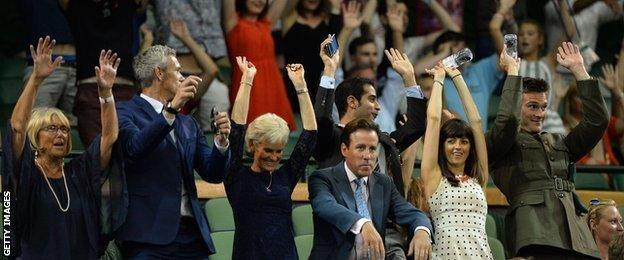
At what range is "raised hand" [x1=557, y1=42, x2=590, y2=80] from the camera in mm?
7336

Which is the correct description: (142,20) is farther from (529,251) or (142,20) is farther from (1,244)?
(529,251)

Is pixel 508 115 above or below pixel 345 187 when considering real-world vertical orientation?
above

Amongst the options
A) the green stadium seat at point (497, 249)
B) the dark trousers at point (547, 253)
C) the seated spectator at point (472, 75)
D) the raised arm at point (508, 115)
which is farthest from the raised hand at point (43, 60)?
the seated spectator at point (472, 75)

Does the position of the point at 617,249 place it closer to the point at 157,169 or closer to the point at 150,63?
the point at 157,169

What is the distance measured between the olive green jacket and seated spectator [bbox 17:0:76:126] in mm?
2718

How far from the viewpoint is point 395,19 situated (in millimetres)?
9992

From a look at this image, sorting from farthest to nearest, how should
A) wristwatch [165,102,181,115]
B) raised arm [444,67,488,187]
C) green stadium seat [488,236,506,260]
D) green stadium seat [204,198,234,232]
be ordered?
green stadium seat [204,198,234,232] < green stadium seat [488,236,506,260] < raised arm [444,67,488,187] < wristwatch [165,102,181,115]

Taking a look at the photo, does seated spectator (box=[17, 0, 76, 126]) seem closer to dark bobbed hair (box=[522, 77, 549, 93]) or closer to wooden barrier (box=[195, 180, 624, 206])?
wooden barrier (box=[195, 180, 624, 206])

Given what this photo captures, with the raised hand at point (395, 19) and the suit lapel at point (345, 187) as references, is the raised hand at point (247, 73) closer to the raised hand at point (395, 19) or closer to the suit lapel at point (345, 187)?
the suit lapel at point (345, 187)

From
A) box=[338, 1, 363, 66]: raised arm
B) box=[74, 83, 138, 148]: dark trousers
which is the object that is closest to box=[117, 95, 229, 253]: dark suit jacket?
box=[74, 83, 138, 148]: dark trousers

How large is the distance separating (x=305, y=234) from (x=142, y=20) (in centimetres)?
213

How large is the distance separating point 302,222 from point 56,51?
6.27 feet

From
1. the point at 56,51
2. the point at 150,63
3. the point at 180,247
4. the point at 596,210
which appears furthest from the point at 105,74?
the point at 56,51

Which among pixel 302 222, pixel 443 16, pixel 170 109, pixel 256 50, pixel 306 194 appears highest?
pixel 443 16
